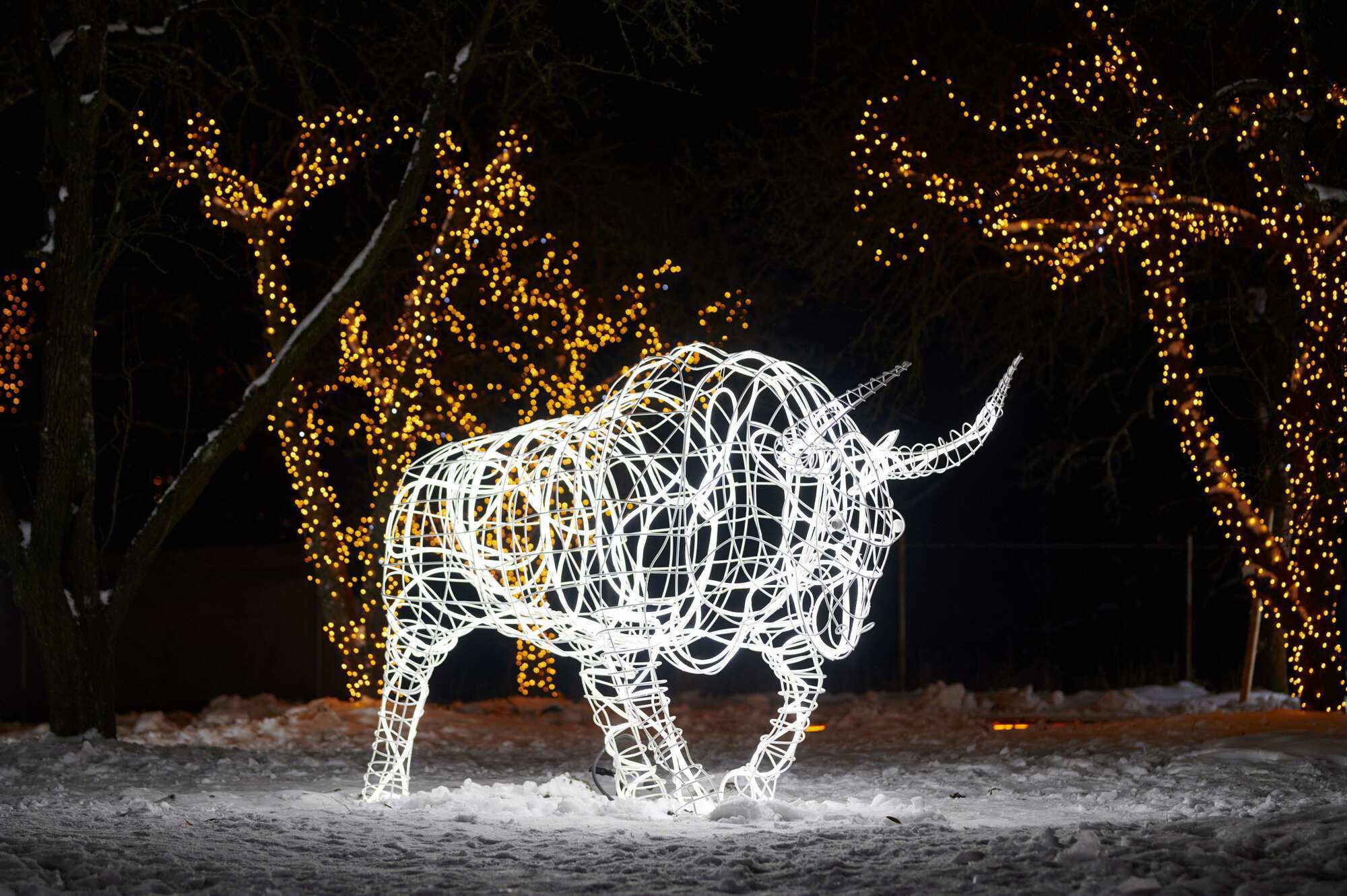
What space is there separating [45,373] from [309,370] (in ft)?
14.2

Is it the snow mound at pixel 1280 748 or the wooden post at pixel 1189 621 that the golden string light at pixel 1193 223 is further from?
the wooden post at pixel 1189 621

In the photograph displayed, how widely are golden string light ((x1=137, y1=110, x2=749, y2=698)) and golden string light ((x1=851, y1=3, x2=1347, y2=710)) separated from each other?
10.7 ft

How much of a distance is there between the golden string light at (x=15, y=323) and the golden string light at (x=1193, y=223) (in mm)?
8007

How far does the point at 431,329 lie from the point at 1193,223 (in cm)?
737

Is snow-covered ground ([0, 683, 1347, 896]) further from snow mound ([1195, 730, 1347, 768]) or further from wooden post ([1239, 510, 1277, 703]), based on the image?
wooden post ([1239, 510, 1277, 703])

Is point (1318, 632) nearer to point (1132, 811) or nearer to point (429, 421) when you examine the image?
point (1132, 811)

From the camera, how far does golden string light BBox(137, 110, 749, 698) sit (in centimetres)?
1482

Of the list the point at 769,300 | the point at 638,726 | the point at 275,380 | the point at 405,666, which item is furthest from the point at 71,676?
the point at 769,300

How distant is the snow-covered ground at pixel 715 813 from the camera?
5828mm

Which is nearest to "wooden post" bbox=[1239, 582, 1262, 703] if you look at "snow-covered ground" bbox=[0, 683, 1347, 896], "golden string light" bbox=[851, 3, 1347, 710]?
"snow-covered ground" bbox=[0, 683, 1347, 896]

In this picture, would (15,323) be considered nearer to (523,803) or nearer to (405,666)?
(405,666)

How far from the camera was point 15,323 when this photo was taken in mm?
14820

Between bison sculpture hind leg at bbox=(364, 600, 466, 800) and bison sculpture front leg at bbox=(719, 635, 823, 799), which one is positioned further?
bison sculpture hind leg at bbox=(364, 600, 466, 800)

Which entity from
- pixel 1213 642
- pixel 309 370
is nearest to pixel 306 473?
pixel 309 370
